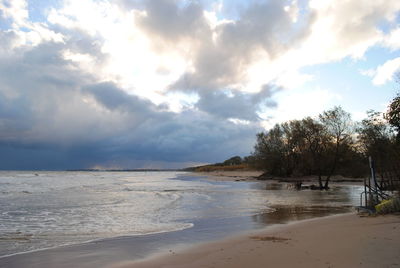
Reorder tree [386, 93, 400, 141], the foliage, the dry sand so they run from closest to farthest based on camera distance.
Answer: the dry sand < tree [386, 93, 400, 141] < the foliage

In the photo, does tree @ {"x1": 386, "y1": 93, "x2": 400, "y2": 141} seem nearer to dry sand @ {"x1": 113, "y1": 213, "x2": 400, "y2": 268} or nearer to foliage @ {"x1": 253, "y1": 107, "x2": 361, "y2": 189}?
dry sand @ {"x1": 113, "y1": 213, "x2": 400, "y2": 268}

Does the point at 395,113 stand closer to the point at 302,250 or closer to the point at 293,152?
Result: the point at 302,250

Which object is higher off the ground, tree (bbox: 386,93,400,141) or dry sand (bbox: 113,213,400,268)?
tree (bbox: 386,93,400,141)

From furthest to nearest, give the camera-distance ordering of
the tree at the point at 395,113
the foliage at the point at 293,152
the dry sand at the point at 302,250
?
the foliage at the point at 293,152, the tree at the point at 395,113, the dry sand at the point at 302,250

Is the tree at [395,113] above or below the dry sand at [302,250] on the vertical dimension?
above

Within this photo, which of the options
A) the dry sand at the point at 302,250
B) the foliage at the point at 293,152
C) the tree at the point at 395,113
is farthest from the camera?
the foliage at the point at 293,152

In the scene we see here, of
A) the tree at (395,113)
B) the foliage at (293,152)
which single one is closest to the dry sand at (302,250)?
the tree at (395,113)

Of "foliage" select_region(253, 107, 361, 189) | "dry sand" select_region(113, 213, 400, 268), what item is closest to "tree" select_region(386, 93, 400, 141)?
"dry sand" select_region(113, 213, 400, 268)

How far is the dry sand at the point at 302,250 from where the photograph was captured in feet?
23.5

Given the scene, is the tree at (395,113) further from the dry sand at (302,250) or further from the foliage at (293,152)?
the foliage at (293,152)

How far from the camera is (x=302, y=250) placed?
8.32 meters

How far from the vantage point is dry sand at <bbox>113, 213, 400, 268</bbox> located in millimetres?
7148

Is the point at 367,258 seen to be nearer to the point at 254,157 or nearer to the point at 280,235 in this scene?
the point at 280,235

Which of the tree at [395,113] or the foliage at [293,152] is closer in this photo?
the tree at [395,113]
